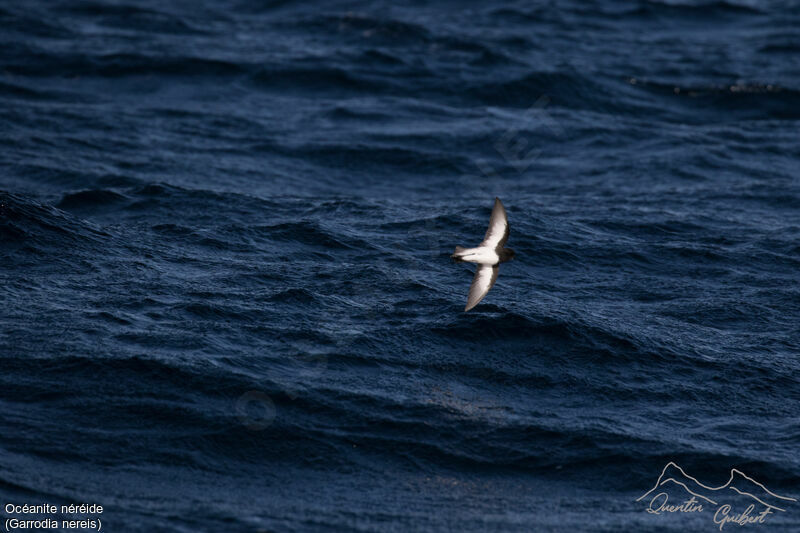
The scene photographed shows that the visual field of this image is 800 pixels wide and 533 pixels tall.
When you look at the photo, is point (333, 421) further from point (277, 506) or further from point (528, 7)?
point (528, 7)

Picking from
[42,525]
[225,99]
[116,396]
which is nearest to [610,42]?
[225,99]

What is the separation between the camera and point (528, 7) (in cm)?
3706

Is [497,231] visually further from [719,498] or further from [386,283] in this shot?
[386,283]

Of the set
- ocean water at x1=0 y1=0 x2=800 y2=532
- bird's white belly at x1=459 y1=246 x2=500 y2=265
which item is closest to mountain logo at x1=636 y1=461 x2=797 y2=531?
ocean water at x1=0 y1=0 x2=800 y2=532

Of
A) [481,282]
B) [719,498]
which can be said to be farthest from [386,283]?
[719,498]

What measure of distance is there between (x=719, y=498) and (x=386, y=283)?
627 cm

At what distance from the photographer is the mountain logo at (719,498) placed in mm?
11531

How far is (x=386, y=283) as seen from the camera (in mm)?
16156

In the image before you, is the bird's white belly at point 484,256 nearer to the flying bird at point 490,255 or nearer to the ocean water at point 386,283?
the flying bird at point 490,255

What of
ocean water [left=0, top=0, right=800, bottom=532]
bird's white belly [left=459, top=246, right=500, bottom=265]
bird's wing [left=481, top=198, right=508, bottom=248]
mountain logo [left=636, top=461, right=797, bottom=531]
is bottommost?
mountain logo [left=636, top=461, right=797, bottom=531]

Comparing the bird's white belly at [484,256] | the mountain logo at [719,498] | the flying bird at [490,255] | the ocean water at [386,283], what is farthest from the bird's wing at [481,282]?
the mountain logo at [719,498]

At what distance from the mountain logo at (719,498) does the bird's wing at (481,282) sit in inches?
116

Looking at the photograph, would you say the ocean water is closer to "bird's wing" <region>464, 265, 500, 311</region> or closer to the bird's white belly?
"bird's wing" <region>464, 265, 500, 311</region>

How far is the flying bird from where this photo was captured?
39.9ft
